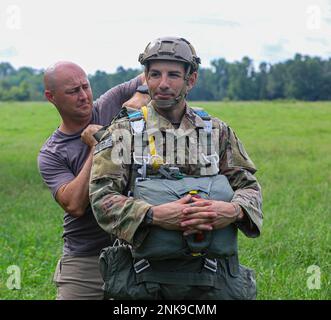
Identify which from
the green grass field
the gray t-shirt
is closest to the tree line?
the green grass field

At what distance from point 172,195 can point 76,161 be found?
2.55 feet

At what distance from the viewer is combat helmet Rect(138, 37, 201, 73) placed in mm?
3100

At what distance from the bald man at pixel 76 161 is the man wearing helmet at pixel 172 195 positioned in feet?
1.00

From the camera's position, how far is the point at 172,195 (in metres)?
2.95

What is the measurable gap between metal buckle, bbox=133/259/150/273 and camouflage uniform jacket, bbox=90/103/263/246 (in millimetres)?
143

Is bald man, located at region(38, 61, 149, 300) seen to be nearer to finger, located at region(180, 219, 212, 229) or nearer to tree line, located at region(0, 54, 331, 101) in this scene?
finger, located at region(180, 219, 212, 229)

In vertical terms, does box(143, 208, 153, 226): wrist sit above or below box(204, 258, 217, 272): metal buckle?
above

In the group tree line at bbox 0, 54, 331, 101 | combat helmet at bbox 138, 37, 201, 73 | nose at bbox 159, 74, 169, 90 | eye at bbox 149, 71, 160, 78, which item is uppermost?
combat helmet at bbox 138, 37, 201, 73

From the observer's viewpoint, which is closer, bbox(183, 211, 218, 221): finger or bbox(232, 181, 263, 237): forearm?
bbox(183, 211, 218, 221): finger

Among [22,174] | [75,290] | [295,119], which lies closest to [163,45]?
[75,290]

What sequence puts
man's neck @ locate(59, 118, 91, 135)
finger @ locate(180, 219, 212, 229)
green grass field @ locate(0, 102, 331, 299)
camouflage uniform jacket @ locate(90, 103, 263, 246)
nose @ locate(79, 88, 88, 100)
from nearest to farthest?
finger @ locate(180, 219, 212, 229)
camouflage uniform jacket @ locate(90, 103, 263, 246)
nose @ locate(79, 88, 88, 100)
man's neck @ locate(59, 118, 91, 135)
green grass field @ locate(0, 102, 331, 299)

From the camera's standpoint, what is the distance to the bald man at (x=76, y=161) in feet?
11.3

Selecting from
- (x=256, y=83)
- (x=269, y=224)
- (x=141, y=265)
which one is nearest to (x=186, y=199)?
(x=141, y=265)
